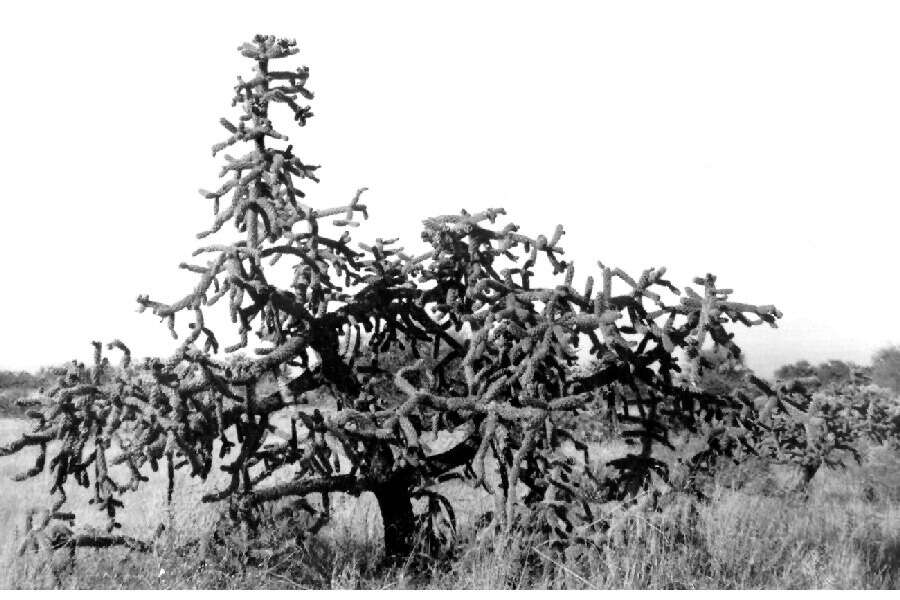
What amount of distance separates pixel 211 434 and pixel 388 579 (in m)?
1.59

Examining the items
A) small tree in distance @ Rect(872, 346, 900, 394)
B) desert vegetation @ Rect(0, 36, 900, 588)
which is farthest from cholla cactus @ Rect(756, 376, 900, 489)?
small tree in distance @ Rect(872, 346, 900, 394)

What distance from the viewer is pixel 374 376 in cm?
622

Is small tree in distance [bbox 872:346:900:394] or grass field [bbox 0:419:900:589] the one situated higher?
small tree in distance [bbox 872:346:900:394]

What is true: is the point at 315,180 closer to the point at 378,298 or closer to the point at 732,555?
the point at 378,298

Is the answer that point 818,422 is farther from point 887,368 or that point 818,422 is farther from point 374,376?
point 887,368

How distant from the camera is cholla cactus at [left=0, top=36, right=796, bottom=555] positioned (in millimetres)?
4480

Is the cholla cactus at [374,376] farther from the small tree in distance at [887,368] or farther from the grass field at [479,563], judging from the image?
the small tree in distance at [887,368]

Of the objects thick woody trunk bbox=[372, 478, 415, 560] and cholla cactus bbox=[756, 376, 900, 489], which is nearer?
cholla cactus bbox=[756, 376, 900, 489]

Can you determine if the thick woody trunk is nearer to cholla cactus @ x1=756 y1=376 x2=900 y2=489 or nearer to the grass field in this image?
the grass field

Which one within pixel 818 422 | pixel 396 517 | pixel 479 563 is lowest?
pixel 479 563

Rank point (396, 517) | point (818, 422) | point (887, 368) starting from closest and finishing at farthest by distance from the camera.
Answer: point (818, 422)
point (396, 517)
point (887, 368)

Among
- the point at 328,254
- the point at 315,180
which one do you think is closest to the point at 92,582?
the point at 328,254

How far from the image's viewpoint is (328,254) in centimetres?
533

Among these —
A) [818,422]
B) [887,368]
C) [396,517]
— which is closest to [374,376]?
[396,517]
